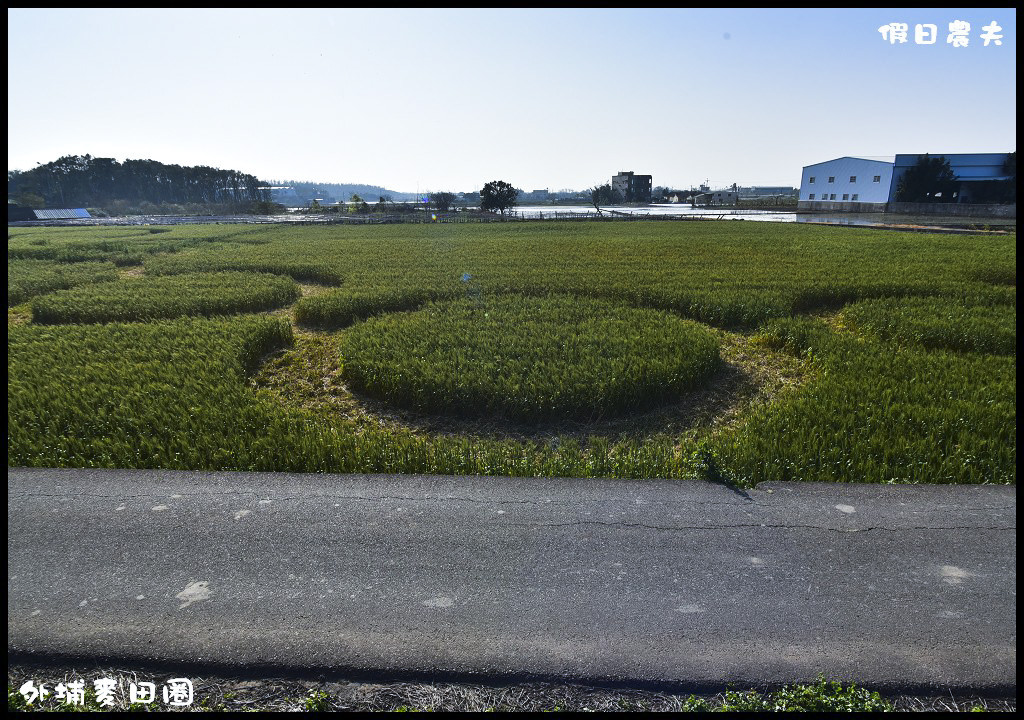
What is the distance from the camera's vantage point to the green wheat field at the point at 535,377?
476cm

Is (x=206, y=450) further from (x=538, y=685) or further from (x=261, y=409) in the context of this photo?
(x=538, y=685)

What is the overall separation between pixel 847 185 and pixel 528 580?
76925 millimetres

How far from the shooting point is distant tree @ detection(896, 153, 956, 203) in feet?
169

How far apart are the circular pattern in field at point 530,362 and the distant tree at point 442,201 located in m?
75.5

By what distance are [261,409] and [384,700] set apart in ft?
13.8

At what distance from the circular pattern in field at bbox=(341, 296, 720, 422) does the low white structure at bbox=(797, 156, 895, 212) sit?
64.7 m

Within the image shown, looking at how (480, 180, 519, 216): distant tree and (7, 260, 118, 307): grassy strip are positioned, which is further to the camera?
(480, 180, 519, 216): distant tree

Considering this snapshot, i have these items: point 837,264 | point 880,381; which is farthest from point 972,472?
point 837,264

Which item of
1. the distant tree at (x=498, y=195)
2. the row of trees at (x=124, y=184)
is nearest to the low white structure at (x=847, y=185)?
the distant tree at (x=498, y=195)

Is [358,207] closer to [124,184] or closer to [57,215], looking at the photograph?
[57,215]

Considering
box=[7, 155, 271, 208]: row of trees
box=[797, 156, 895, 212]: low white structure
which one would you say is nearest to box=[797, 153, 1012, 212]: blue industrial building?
box=[797, 156, 895, 212]: low white structure

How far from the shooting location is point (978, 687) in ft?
7.66

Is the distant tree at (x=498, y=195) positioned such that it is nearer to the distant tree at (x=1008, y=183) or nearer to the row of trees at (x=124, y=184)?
the row of trees at (x=124, y=184)

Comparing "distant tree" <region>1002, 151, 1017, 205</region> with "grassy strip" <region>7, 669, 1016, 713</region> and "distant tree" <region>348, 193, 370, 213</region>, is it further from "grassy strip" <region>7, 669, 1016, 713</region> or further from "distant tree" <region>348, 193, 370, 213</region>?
"distant tree" <region>348, 193, 370, 213</region>
